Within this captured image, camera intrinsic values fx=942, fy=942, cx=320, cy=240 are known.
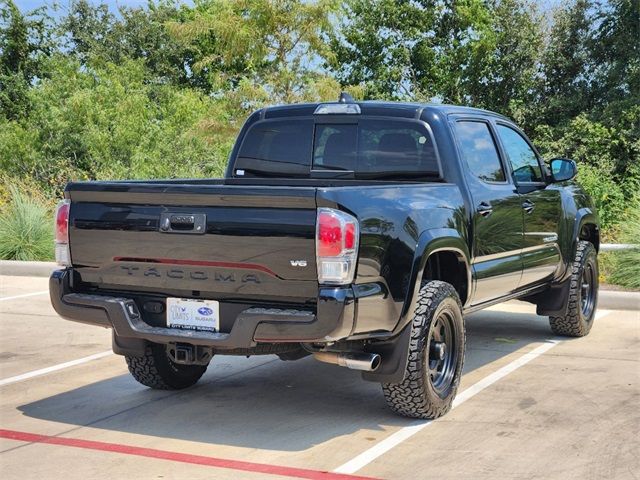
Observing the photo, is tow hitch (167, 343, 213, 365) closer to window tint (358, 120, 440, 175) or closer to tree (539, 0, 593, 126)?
window tint (358, 120, 440, 175)

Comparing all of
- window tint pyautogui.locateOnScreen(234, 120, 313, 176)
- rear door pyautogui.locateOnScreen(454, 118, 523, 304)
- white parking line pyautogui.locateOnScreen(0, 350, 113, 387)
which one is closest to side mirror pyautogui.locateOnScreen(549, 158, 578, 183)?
rear door pyautogui.locateOnScreen(454, 118, 523, 304)

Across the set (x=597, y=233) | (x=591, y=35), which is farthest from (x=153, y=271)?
(x=591, y=35)

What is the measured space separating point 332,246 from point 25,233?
1123 cm

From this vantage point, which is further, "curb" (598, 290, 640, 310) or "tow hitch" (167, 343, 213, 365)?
"curb" (598, 290, 640, 310)

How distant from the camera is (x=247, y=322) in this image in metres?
5.27

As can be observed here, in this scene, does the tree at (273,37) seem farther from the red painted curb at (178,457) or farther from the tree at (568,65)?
the red painted curb at (178,457)

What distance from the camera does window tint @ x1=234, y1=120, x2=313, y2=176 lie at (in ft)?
23.4

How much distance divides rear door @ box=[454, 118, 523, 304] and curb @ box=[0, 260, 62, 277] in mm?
8199

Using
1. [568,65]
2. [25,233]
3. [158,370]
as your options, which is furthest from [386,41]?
[158,370]

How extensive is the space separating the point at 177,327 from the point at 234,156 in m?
2.26

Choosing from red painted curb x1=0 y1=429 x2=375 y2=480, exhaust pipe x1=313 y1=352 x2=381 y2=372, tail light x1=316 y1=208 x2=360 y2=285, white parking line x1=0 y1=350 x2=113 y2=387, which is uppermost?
tail light x1=316 y1=208 x2=360 y2=285

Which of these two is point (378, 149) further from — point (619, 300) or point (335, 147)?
point (619, 300)

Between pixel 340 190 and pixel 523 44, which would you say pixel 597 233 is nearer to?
pixel 340 190

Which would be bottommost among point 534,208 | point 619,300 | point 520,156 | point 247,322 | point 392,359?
point 619,300
